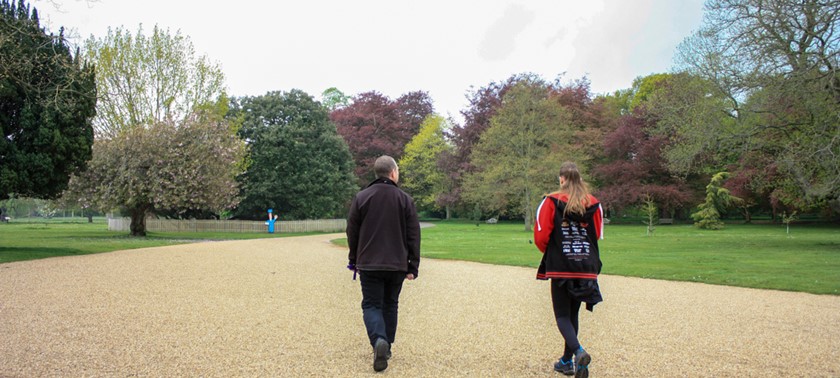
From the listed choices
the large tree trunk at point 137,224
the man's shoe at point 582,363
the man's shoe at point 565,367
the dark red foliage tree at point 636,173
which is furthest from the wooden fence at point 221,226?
the man's shoe at point 582,363

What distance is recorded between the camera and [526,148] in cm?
3481

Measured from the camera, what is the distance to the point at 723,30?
765 inches

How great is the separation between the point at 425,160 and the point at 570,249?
51618 millimetres

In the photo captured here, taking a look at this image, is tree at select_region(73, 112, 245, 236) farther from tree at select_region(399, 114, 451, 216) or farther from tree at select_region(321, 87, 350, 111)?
tree at select_region(321, 87, 350, 111)

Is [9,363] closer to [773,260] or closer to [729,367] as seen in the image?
[729,367]

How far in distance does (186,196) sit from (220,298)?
64.7 ft

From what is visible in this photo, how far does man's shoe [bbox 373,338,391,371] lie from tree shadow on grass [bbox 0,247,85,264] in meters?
13.4

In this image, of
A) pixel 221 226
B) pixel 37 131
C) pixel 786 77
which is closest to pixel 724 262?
pixel 786 77

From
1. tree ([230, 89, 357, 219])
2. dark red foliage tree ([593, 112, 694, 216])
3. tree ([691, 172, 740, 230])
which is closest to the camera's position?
tree ([691, 172, 740, 230])

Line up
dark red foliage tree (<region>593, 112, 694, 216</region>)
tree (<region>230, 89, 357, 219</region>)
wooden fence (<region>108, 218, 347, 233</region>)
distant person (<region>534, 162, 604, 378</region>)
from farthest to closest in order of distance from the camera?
1. dark red foliage tree (<region>593, 112, 694, 216</region>)
2. tree (<region>230, 89, 357, 219</region>)
3. wooden fence (<region>108, 218, 347, 233</region>)
4. distant person (<region>534, 162, 604, 378</region>)

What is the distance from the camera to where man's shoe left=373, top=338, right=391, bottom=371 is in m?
4.73

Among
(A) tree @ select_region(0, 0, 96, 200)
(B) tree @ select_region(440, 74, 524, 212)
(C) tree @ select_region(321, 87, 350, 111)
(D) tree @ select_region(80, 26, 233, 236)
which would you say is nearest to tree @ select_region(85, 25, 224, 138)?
(D) tree @ select_region(80, 26, 233, 236)

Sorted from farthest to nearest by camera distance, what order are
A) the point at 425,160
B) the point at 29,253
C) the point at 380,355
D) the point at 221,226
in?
the point at 425,160, the point at 221,226, the point at 29,253, the point at 380,355

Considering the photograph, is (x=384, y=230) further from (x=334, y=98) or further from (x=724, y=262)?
(x=334, y=98)
